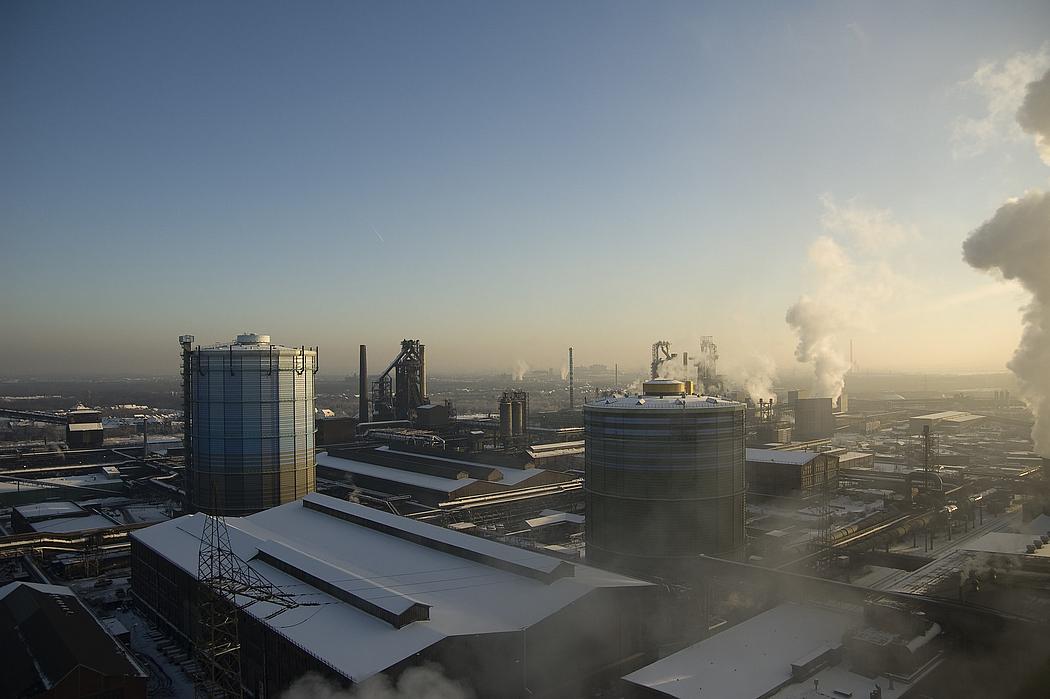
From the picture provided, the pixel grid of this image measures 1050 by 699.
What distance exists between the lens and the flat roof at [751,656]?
18.6 m

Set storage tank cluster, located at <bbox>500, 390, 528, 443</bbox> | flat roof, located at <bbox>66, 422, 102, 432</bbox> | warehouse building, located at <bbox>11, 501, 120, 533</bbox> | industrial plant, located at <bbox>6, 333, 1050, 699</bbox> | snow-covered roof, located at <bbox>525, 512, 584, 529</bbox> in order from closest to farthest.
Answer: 1. industrial plant, located at <bbox>6, 333, 1050, 699</bbox>
2. warehouse building, located at <bbox>11, 501, 120, 533</bbox>
3. snow-covered roof, located at <bbox>525, 512, 584, 529</bbox>
4. storage tank cluster, located at <bbox>500, 390, 528, 443</bbox>
5. flat roof, located at <bbox>66, 422, 102, 432</bbox>

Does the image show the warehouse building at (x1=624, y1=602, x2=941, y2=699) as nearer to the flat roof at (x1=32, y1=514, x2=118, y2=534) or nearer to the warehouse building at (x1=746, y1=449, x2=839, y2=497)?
the warehouse building at (x1=746, y1=449, x2=839, y2=497)

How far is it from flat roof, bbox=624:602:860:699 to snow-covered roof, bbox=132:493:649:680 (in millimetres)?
3077

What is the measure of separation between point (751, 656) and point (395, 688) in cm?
1083

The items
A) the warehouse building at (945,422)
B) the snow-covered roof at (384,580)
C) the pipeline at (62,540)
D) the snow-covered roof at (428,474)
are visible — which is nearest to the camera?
the snow-covered roof at (384,580)

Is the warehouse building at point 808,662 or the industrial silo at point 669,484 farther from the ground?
the industrial silo at point 669,484

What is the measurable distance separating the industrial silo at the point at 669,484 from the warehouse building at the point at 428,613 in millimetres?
3443

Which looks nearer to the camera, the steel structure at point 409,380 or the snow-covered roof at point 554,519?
the snow-covered roof at point 554,519

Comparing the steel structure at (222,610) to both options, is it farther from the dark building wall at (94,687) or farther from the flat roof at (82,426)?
the flat roof at (82,426)

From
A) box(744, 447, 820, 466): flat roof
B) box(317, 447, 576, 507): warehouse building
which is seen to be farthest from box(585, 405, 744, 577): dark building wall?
box(744, 447, 820, 466): flat roof

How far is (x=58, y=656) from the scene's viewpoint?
19.3 metres

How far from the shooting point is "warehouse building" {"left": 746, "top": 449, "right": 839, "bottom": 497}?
4781 cm

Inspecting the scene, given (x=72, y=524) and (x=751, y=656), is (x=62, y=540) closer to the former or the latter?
(x=72, y=524)

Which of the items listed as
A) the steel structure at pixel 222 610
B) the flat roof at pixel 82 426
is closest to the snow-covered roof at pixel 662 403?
the steel structure at pixel 222 610
